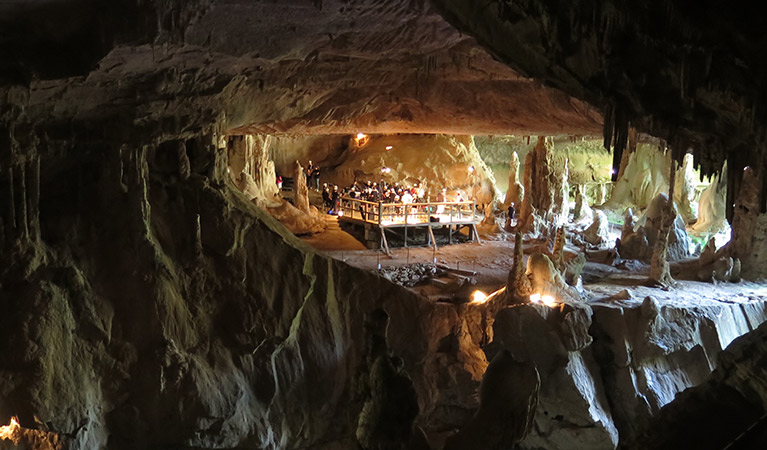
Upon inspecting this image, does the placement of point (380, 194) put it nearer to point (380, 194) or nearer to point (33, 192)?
point (380, 194)

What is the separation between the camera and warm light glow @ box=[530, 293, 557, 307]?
12.7 metres

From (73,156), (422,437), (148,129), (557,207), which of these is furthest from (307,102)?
(557,207)

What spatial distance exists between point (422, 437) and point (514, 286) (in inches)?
314

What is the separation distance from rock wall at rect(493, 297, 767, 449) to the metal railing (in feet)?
23.0

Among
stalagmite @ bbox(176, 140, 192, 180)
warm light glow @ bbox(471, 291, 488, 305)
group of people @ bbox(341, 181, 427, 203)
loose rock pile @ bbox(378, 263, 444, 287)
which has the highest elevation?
stalagmite @ bbox(176, 140, 192, 180)

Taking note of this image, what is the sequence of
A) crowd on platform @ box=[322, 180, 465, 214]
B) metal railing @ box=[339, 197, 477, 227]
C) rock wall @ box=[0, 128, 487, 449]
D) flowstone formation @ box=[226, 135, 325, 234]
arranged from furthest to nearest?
crowd on platform @ box=[322, 180, 465, 214] → flowstone formation @ box=[226, 135, 325, 234] → metal railing @ box=[339, 197, 477, 227] → rock wall @ box=[0, 128, 487, 449]

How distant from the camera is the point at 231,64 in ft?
28.4

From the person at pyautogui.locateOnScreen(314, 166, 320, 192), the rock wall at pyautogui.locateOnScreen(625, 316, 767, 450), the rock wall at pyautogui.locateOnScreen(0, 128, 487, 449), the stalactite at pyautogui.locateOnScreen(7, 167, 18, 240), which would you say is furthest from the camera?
the person at pyautogui.locateOnScreen(314, 166, 320, 192)

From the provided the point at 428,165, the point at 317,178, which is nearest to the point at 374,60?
the point at 428,165

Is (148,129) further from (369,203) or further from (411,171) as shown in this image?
(411,171)

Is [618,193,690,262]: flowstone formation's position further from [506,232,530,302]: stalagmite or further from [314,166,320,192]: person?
[314,166,320,192]: person

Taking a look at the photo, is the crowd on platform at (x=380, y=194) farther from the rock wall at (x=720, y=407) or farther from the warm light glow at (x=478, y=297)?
the rock wall at (x=720, y=407)

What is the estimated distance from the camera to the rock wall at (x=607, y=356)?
12.0m

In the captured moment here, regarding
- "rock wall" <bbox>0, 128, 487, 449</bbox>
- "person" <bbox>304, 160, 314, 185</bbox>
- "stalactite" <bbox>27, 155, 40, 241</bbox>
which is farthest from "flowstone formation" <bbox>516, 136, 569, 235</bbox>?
"stalactite" <bbox>27, 155, 40, 241</bbox>
